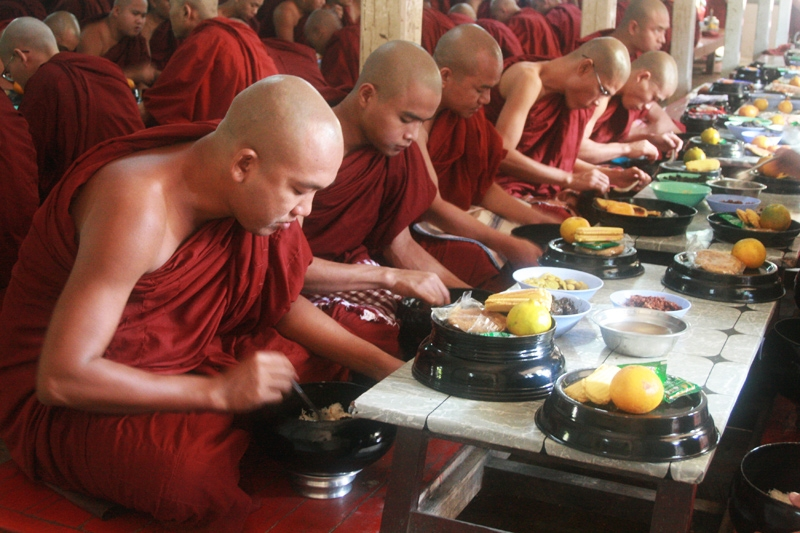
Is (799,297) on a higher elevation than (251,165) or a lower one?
lower

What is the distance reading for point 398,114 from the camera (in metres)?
3.41

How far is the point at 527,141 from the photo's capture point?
18.3ft

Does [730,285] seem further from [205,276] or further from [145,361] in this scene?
[145,361]

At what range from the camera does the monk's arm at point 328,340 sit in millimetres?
2795

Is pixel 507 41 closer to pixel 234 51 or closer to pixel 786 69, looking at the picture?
pixel 786 69

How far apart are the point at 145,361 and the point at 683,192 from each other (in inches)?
103

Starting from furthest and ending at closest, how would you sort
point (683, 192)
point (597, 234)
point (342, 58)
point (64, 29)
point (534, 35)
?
point (534, 35) → point (64, 29) → point (342, 58) → point (683, 192) → point (597, 234)

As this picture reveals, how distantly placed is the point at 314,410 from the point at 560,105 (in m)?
3.55

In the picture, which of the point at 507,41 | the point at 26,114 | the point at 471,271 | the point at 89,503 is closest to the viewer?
the point at 89,503

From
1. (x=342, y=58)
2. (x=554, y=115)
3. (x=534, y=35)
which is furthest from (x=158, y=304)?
(x=534, y=35)

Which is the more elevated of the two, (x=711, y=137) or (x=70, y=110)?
(x=70, y=110)

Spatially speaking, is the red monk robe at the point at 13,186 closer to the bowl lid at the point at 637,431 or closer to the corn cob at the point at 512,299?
the corn cob at the point at 512,299

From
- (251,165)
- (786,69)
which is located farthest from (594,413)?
(786,69)

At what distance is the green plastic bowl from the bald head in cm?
420
